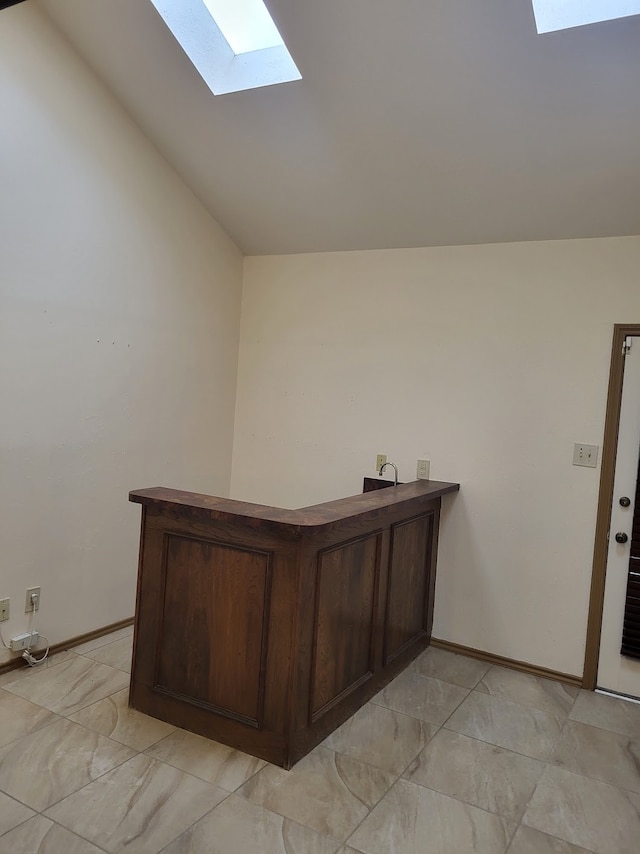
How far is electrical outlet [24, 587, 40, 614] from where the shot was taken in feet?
9.73

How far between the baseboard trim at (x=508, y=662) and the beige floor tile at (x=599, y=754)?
41 centimetres

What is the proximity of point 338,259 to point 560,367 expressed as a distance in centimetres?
149

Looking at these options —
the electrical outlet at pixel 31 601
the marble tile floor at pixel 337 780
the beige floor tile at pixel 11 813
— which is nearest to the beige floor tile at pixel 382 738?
the marble tile floor at pixel 337 780

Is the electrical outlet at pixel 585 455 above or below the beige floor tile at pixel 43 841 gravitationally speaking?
above

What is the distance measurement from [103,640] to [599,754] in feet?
8.09

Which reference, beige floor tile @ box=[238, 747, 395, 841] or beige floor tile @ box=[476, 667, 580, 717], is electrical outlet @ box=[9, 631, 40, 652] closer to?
beige floor tile @ box=[238, 747, 395, 841]

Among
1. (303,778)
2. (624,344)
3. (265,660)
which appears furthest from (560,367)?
(303,778)

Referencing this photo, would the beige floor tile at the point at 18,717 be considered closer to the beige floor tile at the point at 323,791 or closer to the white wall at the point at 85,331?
the white wall at the point at 85,331

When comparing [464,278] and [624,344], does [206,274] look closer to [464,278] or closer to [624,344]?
[464,278]

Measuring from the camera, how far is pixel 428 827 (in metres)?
2.02

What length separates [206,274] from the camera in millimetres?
3879

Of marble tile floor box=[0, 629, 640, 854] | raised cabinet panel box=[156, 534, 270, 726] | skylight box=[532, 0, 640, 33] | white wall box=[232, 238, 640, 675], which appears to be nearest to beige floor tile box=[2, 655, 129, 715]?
marble tile floor box=[0, 629, 640, 854]

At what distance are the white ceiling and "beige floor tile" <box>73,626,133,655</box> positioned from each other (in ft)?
8.39

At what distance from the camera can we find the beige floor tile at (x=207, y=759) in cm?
220
